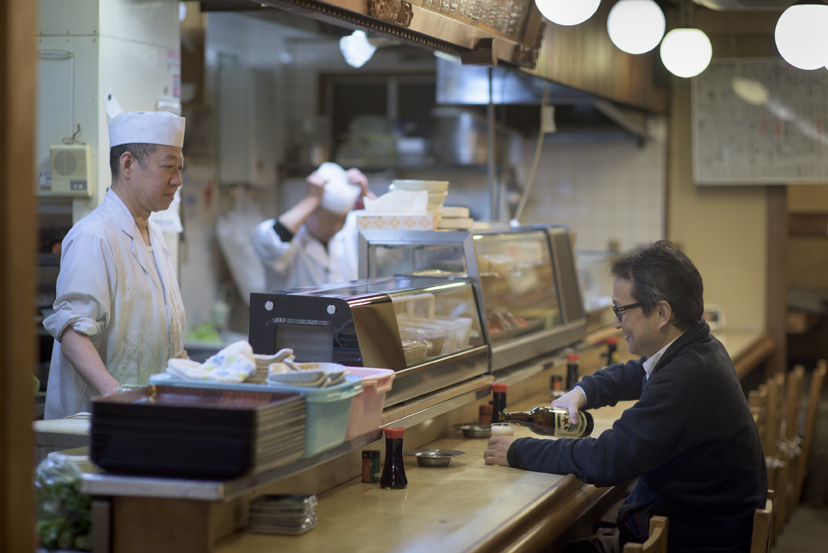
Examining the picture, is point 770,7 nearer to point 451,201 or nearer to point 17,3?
point 451,201

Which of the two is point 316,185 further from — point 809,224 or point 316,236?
point 809,224

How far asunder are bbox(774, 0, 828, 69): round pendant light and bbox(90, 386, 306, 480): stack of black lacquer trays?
112 inches

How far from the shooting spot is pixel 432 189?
3.23m

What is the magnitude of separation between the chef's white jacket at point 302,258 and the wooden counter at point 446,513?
2.62m

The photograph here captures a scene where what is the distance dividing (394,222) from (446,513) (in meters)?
1.39

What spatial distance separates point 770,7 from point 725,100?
2.23m

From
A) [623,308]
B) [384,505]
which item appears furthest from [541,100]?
[384,505]

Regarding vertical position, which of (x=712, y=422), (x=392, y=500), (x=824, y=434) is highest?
(x=712, y=422)

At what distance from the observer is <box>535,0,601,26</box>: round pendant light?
3.08 meters

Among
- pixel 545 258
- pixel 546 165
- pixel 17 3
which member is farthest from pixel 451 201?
pixel 17 3

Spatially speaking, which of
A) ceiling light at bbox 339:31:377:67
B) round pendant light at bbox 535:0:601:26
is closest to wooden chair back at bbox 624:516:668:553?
round pendant light at bbox 535:0:601:26

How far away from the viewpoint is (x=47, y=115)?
3.26m

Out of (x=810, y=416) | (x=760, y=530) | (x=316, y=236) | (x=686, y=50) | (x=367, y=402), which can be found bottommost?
(x=810, y=416)

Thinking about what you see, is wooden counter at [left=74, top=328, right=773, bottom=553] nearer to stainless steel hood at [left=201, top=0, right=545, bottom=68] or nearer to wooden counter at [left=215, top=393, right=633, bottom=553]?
wooden counter at [left=215, top=393, right=633, bottom=553]
